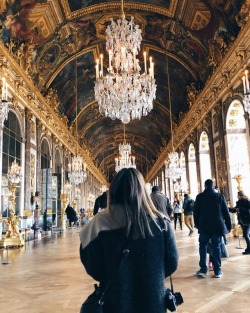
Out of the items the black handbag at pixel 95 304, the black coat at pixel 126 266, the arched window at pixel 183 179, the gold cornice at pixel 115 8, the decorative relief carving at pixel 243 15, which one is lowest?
the black handbag at pixel 95 304

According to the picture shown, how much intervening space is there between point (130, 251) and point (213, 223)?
3314 millimetres

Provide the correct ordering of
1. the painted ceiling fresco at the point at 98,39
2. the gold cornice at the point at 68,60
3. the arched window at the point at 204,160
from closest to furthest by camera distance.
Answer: the painted ceiling fresco at the point at 98,39, the gold cornice at the point at 68,60, the arched window at the point at 204,160

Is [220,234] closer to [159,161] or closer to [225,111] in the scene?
[225,111]

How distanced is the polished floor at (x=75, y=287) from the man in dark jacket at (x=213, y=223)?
283 millimetres

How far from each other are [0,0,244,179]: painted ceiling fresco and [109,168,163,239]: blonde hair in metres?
10.8

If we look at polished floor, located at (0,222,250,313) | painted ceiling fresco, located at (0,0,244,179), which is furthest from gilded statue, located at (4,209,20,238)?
painted ceiling fresco, located at (0,0,244,179)

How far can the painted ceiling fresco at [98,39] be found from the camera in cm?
1203

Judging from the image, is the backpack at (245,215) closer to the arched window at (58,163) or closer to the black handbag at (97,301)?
the black handbag at (97,301)

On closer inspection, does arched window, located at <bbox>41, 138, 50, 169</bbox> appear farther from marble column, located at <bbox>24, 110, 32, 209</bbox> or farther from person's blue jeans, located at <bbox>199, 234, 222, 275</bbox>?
person's blue jeans, located at <bbox>199, 234, 222, 275</bbox>

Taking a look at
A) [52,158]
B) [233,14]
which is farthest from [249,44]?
[52,158]

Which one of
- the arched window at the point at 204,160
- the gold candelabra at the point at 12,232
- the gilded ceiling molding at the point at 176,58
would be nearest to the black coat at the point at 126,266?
the gold candelabra at the point at 12,232

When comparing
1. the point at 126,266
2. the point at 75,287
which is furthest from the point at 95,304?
the point at 75,287

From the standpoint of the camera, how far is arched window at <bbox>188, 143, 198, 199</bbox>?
20.2 m

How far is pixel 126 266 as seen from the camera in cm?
157
